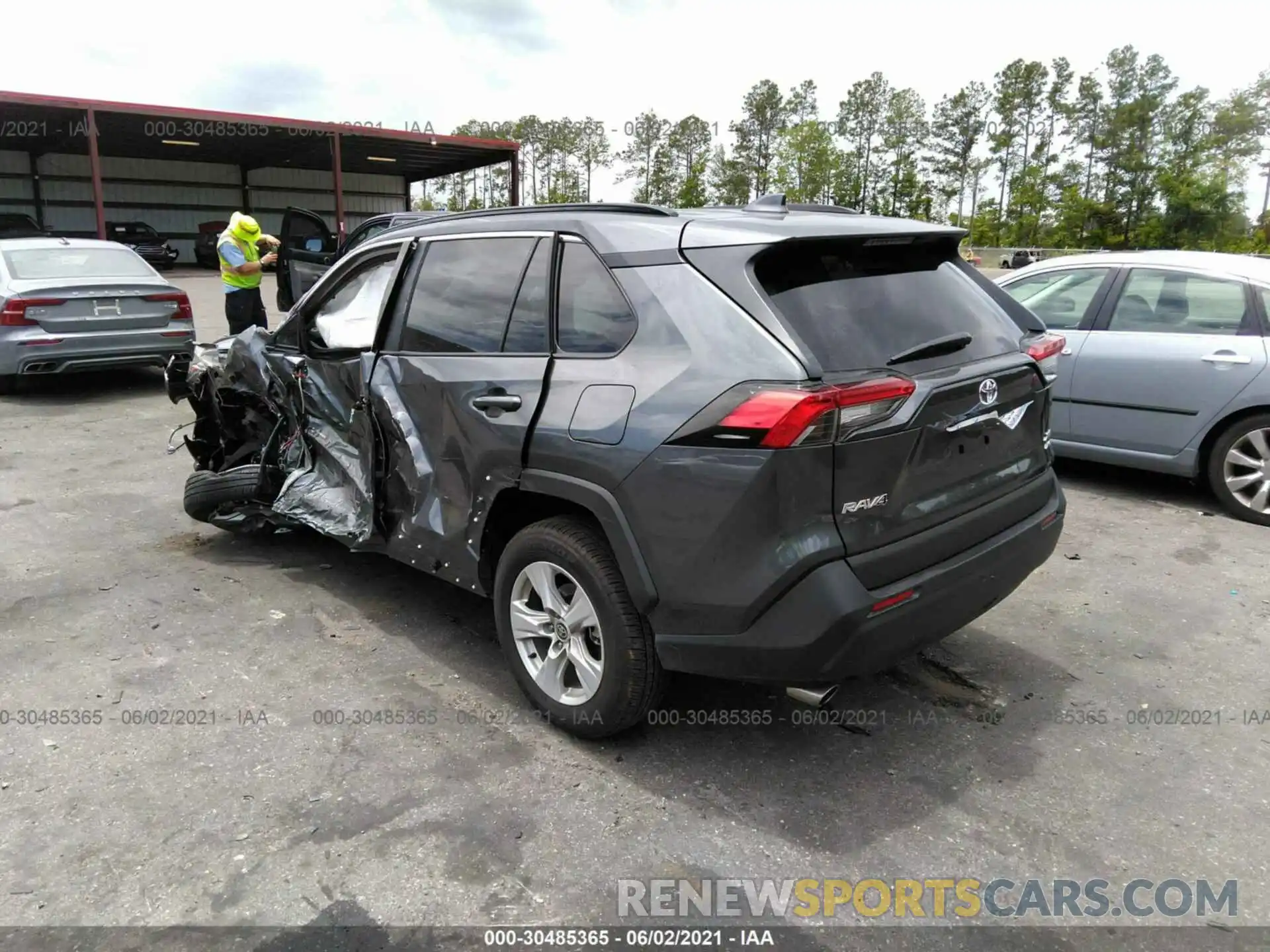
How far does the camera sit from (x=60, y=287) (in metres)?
8.50

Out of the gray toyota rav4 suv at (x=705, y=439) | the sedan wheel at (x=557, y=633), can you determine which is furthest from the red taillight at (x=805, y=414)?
the sedan wheel at (x=557, y=633)

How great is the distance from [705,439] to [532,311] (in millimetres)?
1008

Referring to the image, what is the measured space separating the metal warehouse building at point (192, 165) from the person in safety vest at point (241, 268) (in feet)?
54.0

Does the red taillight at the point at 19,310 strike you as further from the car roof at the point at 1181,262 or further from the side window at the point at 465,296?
the car roof at the point at 1181,262

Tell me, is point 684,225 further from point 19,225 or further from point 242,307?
point 19,225

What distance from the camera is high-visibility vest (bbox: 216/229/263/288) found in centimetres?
927

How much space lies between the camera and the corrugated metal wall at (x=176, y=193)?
31125mm

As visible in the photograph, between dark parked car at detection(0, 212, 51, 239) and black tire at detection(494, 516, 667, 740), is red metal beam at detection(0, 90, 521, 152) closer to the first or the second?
dark parked car at detection(0, 212, 51, 239)

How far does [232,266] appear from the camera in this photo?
926cm

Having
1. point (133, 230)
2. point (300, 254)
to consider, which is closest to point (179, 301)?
point (300, 254)

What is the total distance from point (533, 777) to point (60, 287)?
818 centimetres

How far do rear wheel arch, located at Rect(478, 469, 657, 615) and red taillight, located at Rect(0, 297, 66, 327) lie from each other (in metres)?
7.41

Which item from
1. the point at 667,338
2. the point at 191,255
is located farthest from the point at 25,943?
the point at 191,255

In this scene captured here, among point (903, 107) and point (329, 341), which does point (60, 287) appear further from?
point (903, 107)
